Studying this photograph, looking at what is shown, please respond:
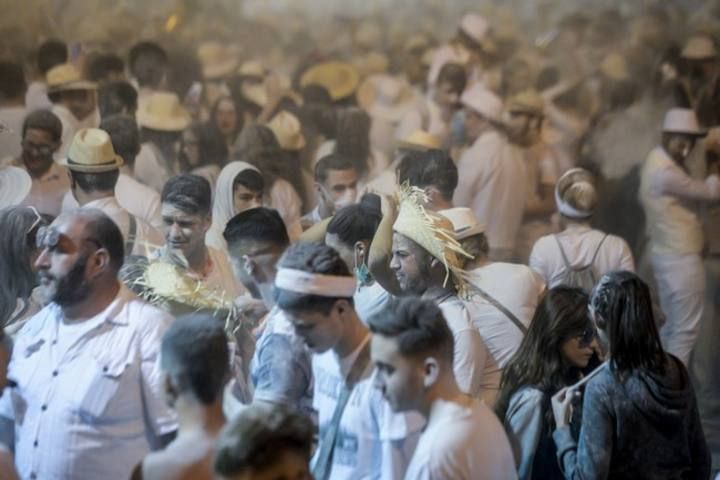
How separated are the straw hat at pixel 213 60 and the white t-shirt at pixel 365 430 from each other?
5935 millimetres

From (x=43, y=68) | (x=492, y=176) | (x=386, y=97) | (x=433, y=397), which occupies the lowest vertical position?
(x=492, y=176)

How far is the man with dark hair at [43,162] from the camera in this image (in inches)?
364

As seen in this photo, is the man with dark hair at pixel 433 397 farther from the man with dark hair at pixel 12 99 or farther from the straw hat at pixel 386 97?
the straw hat at pixel 386 97

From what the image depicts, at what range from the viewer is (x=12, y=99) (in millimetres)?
10422

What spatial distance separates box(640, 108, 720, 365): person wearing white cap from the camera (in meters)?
10.6

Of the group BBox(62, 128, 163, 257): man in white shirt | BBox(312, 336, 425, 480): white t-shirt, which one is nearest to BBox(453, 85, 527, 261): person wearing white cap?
BBox(62, 128, 163, 257): man in white shirt

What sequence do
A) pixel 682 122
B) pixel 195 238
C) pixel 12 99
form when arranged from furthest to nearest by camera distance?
pixel 682 122
pixel 12 99
pixel 195 238

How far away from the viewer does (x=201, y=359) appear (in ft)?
15.9

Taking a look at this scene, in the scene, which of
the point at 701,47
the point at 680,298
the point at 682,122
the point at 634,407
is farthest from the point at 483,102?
the point at 634,407

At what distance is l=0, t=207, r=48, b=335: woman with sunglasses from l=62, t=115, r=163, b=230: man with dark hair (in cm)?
75

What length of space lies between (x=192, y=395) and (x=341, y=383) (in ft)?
2.31

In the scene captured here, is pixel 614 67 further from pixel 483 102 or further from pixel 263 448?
pixel 263 448

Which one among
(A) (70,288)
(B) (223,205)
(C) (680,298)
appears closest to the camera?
(A) (70,288)

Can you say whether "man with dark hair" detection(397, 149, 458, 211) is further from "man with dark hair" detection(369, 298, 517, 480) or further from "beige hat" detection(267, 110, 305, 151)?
"man with dark hair" detection(369, 298, 517, 480)
